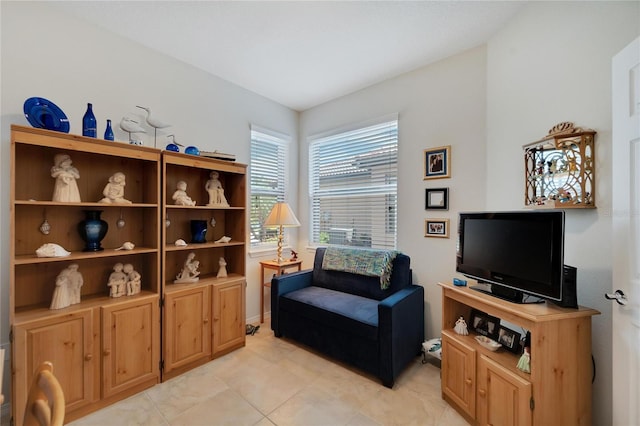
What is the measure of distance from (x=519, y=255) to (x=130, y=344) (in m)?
2.73

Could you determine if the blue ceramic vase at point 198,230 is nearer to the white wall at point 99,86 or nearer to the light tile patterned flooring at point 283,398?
the white wall at point 99,86

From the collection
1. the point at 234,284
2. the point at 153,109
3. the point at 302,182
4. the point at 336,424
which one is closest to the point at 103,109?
the point at 153,109

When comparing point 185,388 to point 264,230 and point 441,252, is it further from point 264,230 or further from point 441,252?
point 441,252

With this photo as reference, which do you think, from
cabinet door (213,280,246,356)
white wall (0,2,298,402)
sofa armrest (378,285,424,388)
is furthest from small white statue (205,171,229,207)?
sofa armrest (378,285,424,388)

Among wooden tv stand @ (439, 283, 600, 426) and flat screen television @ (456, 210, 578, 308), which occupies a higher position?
flat screen television @ (456, 210, 578, 308)

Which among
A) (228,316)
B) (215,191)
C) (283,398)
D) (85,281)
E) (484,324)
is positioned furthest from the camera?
(215,191)

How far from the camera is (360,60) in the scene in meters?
2.63

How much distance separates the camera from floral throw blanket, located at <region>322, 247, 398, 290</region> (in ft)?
8.68

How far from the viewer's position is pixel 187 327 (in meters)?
2.29

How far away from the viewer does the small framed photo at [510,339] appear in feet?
5.32

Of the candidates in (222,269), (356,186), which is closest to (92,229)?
(222,269)

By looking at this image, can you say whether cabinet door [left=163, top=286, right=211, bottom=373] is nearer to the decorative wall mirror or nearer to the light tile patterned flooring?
the light tile patterned flooring

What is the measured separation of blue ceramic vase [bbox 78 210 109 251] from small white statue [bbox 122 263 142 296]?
0.24 metres

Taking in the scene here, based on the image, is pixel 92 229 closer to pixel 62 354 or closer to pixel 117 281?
pixel 117 281
